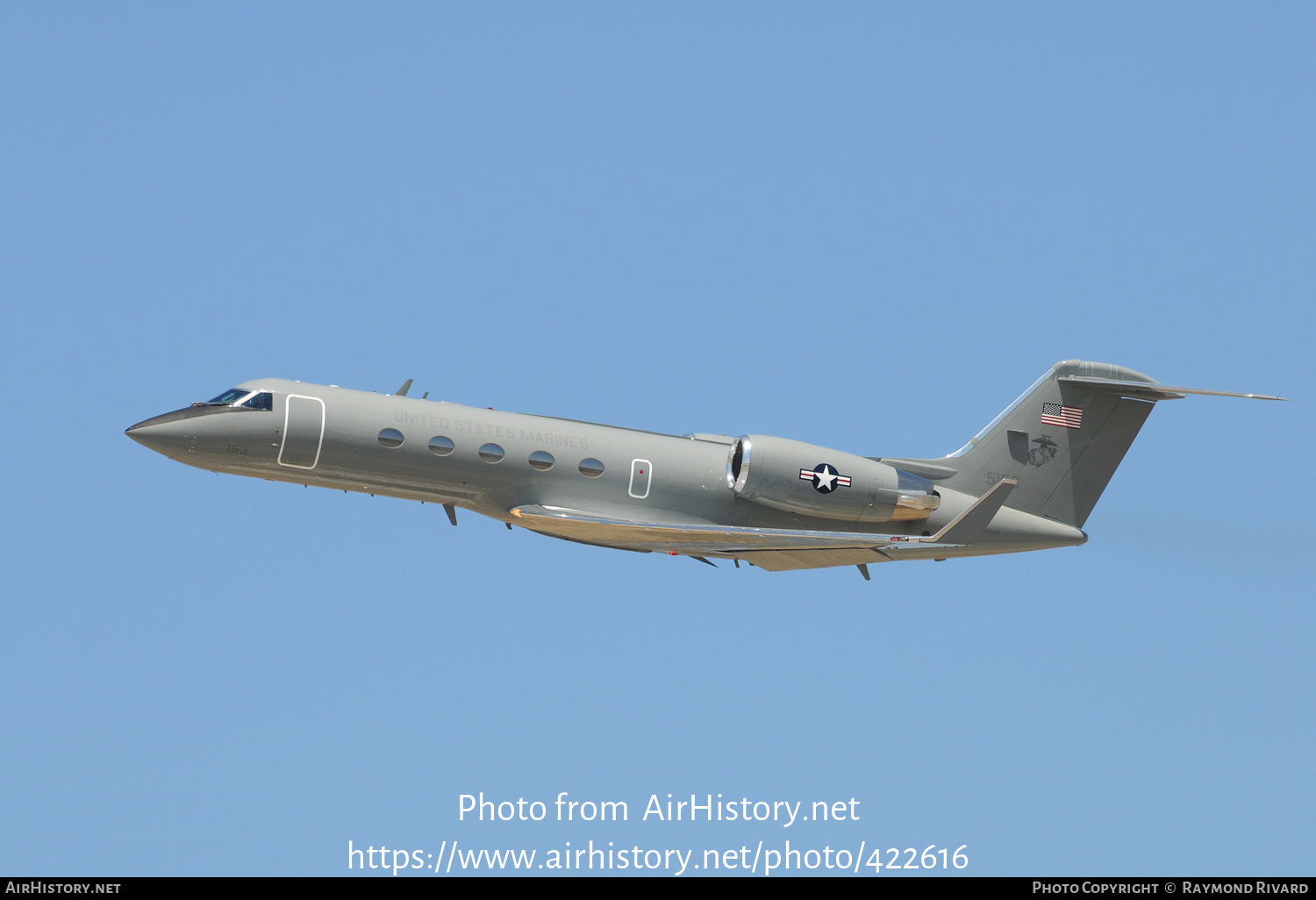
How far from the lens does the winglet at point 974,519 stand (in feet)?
88.6

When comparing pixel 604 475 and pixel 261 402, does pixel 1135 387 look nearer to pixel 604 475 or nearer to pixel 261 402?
pixel 604 475

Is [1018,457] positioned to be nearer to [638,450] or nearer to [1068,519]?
[1068,519]

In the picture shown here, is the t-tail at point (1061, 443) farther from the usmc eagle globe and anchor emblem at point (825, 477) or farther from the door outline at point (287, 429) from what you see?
the door outline at point (287, 429)

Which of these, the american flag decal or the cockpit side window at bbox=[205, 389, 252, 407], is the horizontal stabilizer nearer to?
the american flag decal

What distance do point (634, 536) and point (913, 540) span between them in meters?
5.30

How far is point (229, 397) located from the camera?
93.7 ft

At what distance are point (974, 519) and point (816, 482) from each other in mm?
3348

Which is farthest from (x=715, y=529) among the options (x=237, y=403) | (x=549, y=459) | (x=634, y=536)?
(x=237, y=403)

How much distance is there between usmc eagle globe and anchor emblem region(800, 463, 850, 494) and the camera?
95.8 ft

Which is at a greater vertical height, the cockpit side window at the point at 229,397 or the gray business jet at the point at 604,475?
the cockpit side window at the point at 229,397

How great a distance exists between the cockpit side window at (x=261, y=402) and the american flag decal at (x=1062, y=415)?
16059 millimetres

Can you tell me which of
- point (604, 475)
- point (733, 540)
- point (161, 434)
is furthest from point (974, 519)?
point (161, 434)

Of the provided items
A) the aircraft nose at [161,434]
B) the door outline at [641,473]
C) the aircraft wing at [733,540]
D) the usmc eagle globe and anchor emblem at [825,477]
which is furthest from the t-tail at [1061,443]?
the aircraft nose at [161,434]

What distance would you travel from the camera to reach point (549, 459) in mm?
28766
